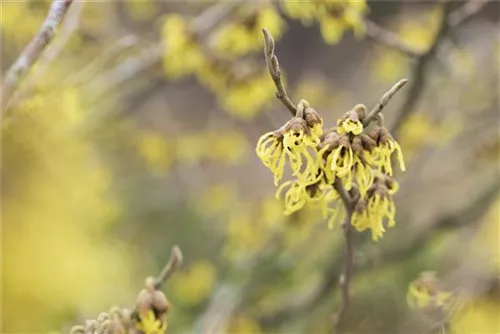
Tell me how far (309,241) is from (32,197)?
712 mm

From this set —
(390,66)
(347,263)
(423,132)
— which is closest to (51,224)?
(347,263)

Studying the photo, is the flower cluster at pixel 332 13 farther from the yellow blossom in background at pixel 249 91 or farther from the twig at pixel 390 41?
the yellow blossom in background at pixel 249 91

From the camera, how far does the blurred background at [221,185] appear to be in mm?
901

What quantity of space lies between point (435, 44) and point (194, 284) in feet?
2.14

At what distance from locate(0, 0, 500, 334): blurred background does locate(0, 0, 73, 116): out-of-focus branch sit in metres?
0.05

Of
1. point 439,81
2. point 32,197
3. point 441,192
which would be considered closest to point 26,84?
point 32,197

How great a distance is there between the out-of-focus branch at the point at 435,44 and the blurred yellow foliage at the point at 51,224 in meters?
0.46

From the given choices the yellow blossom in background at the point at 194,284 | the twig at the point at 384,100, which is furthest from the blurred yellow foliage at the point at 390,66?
the twig at the point at 384,100

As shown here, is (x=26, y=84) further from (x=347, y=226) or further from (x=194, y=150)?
(x=194, y=150)

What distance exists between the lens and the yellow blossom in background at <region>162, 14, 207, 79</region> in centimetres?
111

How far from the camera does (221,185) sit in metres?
1.78

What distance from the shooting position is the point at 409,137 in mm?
1333

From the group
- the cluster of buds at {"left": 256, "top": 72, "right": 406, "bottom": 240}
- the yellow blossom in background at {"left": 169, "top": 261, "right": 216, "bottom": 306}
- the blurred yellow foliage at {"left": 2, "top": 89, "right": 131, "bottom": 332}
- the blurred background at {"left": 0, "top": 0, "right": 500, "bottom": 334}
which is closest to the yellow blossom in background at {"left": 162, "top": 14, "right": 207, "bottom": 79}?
the blurred background at {"left": 0, "top": 0, "right": 500, "bottom": 334}

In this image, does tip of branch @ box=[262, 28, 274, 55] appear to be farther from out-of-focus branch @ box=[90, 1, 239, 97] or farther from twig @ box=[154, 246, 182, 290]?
out-of-focus branch @ box=[90, 1, 239, 97]
